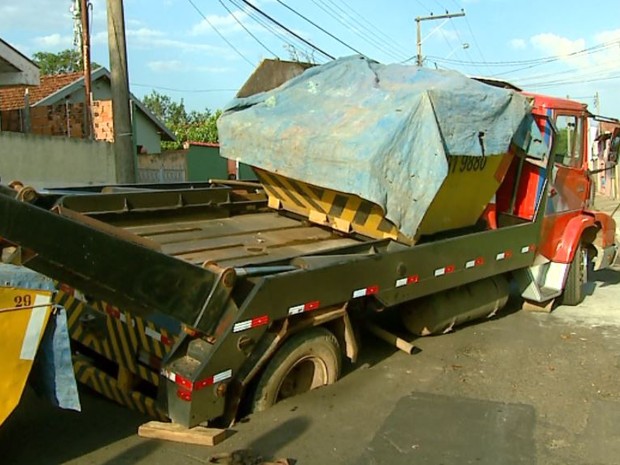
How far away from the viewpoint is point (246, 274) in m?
4.32

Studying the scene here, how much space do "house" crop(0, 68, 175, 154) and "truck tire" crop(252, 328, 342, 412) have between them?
1253cm

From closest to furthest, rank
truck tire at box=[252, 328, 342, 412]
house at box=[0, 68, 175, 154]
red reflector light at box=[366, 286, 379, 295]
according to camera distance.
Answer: truck tire at box=[252, 328, 342, 412] → red reflector light at box=[366, 286, 379, 295] → house at box=[0, 68, 175, 154]

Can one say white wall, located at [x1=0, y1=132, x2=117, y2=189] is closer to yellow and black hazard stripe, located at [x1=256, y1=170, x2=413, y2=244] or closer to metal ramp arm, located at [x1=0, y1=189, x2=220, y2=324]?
yellow and black hazard stripe, located at [x1=256, y1=170, x2=413, y2=244]

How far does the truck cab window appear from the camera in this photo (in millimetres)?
7808

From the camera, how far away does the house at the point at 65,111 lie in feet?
65.0

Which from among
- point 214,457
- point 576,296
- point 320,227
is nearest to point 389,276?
point 320,227

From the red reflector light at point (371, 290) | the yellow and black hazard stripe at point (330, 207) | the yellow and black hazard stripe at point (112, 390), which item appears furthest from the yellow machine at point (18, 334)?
the yellow and black hazard stripe at point (330, 207)

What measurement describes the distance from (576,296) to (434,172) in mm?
4187

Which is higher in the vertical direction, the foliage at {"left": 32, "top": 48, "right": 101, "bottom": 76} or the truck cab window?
the foliage at {"left": 32, "top": 48, "right": 101, "bottom": 76}

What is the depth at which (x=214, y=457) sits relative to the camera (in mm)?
4035

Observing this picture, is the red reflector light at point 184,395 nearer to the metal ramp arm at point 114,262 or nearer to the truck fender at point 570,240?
the metal ramp arm at point 114,262

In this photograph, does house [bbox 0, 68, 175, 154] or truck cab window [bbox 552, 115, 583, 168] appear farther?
house [bbox 0, 68, 175, 154]

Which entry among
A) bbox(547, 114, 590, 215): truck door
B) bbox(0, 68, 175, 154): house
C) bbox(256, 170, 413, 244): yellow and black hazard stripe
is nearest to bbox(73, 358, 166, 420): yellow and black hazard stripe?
bbox(256, 170, 413, 244): yellow and black hazard stripe

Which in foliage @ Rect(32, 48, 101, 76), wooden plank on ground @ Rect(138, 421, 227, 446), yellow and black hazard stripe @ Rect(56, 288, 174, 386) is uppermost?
foliage @ Rect(32, 48, 101, 76)
